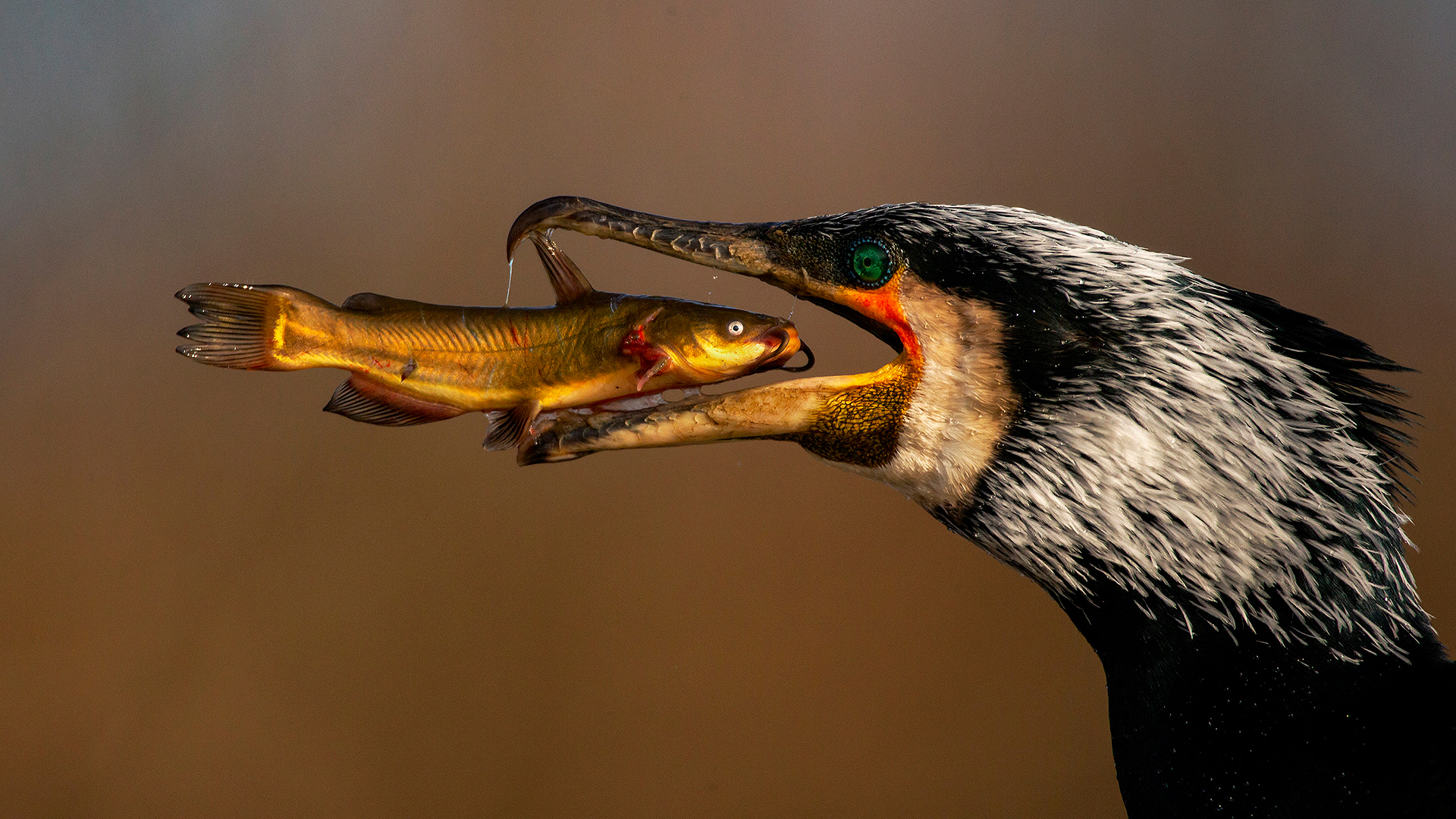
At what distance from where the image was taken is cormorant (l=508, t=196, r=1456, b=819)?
0.89 meters

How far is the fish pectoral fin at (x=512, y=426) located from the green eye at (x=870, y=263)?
1.13ft

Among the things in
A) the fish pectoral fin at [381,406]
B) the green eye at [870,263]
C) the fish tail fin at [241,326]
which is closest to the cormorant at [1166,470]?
the green eye at [870,263]

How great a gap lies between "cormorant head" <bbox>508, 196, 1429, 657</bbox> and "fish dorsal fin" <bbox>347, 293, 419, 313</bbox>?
164mm

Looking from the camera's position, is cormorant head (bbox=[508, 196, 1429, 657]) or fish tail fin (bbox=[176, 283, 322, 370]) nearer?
cormorant head (bbox=[508, 196, 1429, 657])

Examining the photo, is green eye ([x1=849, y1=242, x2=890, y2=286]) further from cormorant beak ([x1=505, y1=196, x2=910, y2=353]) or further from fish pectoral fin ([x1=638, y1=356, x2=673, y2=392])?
fish pectoral fin ([x1=638, y1=356, x2=673, y2=392])

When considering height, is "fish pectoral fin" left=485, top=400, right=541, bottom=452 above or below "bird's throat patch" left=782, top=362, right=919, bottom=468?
below

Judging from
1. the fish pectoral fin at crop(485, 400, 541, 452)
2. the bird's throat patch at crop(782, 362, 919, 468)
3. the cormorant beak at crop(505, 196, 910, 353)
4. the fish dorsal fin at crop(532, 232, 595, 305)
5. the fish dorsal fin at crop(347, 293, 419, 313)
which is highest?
the cormorant beak at crop(505, 196, 910, 353)

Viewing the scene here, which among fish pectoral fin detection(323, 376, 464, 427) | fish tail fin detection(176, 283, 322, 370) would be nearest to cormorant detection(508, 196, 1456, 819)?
fish pectoral fin detection(323, 376, 464, 427)

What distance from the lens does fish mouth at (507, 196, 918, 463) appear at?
3.23 ft

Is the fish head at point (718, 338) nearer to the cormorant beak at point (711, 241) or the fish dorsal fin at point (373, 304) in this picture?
the cormorant beak at point (711, 241)

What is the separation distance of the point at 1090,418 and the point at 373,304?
2.32ft

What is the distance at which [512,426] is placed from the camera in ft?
A: 3.44

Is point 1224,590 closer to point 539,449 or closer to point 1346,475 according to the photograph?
point 1346,475

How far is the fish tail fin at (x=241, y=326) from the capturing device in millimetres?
1025
